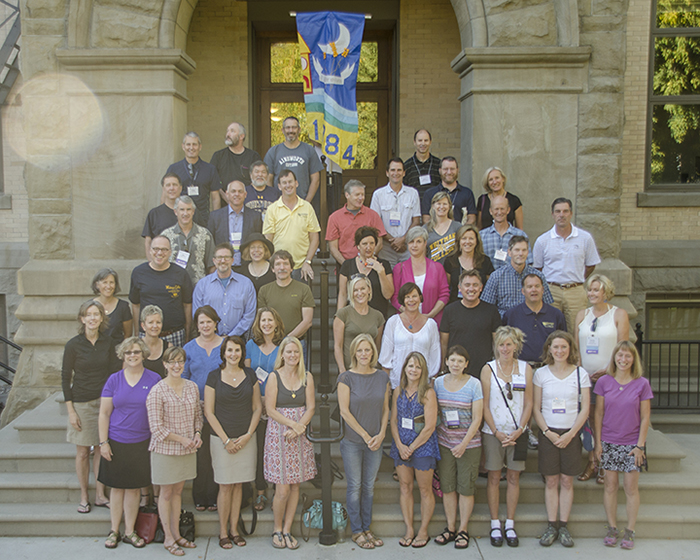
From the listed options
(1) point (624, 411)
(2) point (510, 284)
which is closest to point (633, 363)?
(1) point (624, 411)

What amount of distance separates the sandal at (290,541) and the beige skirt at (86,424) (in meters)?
1.94

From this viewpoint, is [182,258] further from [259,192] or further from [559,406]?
[559,406]

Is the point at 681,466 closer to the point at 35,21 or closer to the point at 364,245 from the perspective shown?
the point at 364,245

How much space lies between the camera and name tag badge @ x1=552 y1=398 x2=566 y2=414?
540 centimetres

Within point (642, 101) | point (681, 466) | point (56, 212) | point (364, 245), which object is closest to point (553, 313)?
point (364, 245)

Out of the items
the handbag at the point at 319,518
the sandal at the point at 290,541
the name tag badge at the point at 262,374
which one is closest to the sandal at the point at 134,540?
the sandal at the point at 290,541

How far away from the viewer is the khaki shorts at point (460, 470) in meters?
5.40

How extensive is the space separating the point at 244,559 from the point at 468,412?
2.23 metres

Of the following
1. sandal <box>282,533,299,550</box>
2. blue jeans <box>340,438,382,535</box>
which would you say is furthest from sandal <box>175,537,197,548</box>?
blue jeans <box>340,438,382,535</box>

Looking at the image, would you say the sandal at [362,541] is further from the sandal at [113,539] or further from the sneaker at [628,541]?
the sneaker at [628,541]

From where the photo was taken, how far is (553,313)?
19.1 feet

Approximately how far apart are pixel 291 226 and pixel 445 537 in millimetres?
3460

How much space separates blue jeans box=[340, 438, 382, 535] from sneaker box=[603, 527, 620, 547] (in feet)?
6.75

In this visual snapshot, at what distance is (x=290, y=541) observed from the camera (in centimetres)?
543
